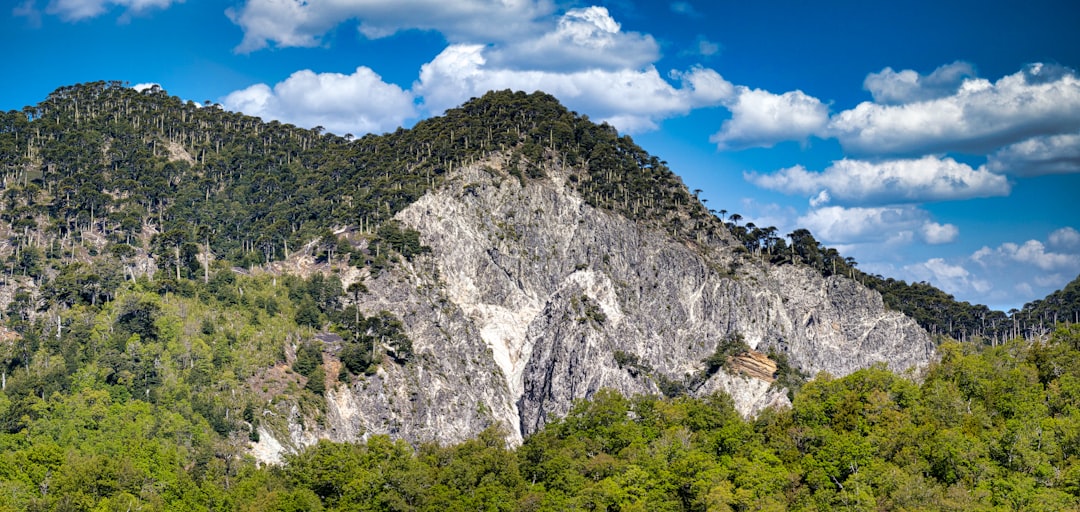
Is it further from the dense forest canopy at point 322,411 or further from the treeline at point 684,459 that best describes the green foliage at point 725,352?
the treeline at point 684,459

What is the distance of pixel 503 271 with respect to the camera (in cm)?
18625

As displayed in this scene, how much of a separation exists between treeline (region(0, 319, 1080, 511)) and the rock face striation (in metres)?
44.6

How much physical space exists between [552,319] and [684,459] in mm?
88976

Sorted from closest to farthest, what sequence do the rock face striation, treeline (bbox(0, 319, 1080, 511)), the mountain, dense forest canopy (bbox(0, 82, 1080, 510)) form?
1. treeline (bbox(0, 319, 1080, 511))
2. dense forest canopy (bbox(0, 82, 1080, 510))
3. the mountain
4. the rock face striation

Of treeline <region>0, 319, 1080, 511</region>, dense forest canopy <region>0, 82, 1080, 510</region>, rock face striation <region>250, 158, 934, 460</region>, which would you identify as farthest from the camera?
rock face striation <region>250, 158, 934, 460</region>

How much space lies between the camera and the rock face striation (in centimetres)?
16475

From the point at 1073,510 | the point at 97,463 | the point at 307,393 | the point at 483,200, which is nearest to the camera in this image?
the point at 1073,510

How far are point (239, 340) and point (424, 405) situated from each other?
28.1 m

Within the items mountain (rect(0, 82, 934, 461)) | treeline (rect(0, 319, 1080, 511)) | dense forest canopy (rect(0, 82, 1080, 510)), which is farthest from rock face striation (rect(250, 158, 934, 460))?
treeline (rect(0, 319, 1080, 511))

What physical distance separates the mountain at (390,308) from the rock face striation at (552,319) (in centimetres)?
37

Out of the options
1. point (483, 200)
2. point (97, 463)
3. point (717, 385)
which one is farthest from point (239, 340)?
point (717, 385)

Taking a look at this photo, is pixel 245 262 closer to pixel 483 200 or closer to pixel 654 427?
pixel 483 200

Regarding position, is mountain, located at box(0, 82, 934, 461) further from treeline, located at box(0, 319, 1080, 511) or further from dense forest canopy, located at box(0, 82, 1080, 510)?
treeline, located at box(0, 319, 1080, 511)

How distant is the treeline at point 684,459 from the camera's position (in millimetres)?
79938
